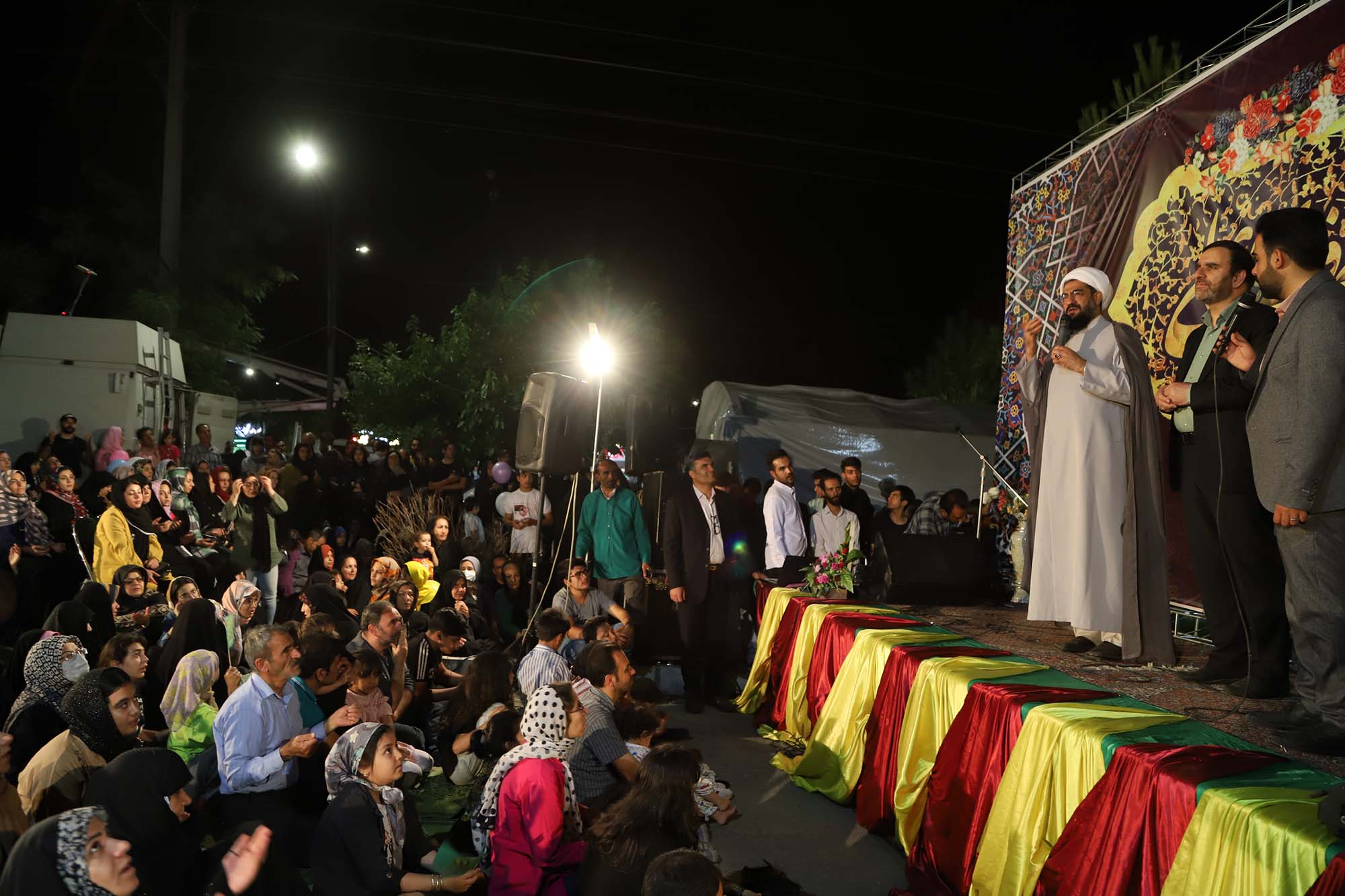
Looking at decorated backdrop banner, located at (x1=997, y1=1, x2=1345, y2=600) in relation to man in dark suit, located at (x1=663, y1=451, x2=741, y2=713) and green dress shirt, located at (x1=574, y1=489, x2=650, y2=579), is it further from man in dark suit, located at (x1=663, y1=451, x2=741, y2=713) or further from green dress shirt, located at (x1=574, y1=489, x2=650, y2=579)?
green dress shirt, located at (x1=574, y1=489, x2=650, y2=579)

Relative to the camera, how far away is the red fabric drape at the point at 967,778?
3.50 meters

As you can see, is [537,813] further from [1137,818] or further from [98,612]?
[98,612]

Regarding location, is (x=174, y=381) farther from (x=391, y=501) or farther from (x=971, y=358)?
(x=971, y=358)

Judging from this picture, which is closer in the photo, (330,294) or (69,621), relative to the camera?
(69,621)

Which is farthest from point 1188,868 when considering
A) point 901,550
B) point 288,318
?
point 288,318

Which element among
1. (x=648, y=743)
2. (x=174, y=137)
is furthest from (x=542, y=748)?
(x=174, y=137)

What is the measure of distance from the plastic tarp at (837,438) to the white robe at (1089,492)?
796 cm

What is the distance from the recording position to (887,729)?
14.7 feet

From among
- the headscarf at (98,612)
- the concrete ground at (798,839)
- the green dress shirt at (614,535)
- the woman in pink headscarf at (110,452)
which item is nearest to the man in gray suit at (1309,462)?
the concrete ground at (798,839)

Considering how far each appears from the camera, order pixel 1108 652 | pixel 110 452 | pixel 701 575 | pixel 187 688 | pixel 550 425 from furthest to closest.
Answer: pixel 110 452, pixel 550 425, pixel 701 575, pixel 187 688, pixel 1108 652

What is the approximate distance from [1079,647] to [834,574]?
1893 mm

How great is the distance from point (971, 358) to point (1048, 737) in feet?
74.8

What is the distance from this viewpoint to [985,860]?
3.44m

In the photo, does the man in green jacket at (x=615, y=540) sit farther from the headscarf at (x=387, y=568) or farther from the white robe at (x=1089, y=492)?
the white robe at (x=1089, y=492)
